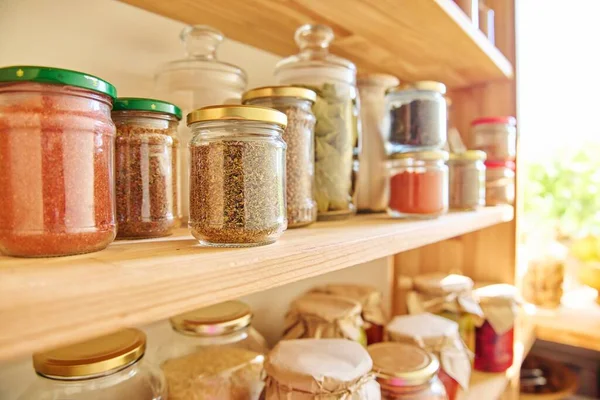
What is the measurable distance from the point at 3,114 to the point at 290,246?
0.25 m

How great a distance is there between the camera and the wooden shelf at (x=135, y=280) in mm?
235

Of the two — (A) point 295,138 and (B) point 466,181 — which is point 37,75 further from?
(B) point 466,181

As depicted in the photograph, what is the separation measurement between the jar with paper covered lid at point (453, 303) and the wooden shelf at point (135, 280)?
2.00 ft

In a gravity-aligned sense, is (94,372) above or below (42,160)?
below

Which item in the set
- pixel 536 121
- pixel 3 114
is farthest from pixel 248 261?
pixel 536 121

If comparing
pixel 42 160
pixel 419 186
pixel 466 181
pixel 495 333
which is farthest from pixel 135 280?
pixel 495 333

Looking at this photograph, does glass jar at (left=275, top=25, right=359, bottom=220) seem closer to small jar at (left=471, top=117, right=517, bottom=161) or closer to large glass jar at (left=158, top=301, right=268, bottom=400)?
large glass jar at (left=158, top=301, right=268, bottom=400)

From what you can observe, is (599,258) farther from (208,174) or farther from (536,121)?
(208,174)

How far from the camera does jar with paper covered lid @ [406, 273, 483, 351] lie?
39.5 inches

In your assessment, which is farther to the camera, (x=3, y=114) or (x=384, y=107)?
(x=384, y=107)

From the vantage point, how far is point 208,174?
1.33 ft

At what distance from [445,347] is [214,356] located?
1.48ft

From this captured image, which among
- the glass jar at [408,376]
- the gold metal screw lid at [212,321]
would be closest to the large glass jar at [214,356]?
the gold metal screw lid at [212,321]

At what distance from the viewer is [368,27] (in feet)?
2.57
